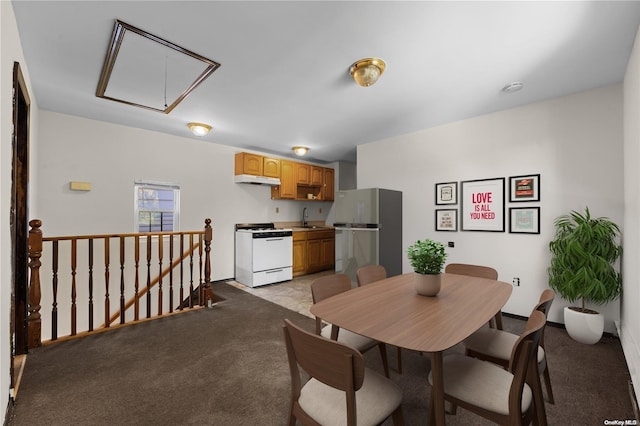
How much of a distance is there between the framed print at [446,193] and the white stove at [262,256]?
273cm

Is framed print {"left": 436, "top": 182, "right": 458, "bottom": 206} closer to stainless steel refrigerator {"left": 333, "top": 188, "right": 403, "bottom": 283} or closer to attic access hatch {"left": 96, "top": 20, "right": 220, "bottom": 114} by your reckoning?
stainless steel refrigerator {"left": 333, "top": 188, "right": 403, "bottom": 283}

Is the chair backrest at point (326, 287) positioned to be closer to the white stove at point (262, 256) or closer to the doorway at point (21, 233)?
the doorway at point (21, 233)

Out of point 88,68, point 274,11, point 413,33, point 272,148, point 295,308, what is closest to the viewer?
point 274,11

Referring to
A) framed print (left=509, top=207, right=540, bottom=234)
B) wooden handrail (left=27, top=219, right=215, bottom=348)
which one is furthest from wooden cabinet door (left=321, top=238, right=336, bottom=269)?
framed print (left=509, top=207, right=540, bottom=234)

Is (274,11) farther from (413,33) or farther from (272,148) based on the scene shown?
(272,148)

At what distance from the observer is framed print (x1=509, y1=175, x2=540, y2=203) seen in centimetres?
327

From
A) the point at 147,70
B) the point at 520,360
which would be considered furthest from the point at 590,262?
the point at 147,70

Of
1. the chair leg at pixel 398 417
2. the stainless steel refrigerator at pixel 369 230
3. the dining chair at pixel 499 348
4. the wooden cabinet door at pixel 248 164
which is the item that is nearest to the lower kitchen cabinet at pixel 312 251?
the stainless steel refrigerator at pixel 369 230

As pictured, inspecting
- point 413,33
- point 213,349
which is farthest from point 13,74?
point 413,33

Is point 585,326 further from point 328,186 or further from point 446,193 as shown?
point 328,186

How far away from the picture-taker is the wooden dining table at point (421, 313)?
1158 mm

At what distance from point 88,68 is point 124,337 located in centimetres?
256

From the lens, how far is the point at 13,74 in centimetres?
182

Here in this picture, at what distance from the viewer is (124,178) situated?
13.4 ft
